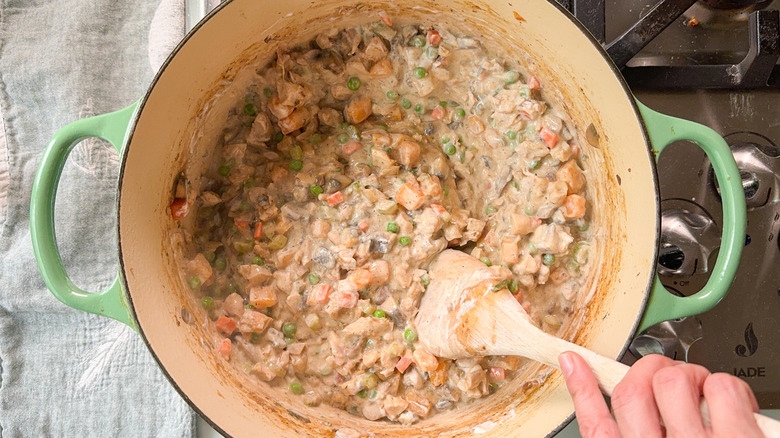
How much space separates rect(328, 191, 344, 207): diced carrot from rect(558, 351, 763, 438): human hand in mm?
933

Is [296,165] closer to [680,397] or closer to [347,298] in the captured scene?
[347,298]

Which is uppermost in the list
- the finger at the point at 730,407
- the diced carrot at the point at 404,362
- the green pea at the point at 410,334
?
the finger at the point at 730,407

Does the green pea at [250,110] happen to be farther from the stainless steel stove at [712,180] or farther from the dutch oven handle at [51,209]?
the stainless steel stove at [712,180]

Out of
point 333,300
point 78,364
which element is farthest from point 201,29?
point 78,364

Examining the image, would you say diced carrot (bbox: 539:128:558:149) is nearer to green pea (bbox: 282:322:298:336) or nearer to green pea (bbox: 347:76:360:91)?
green pea (bbox: 347:76:360:91)

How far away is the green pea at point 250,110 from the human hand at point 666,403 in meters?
1.25

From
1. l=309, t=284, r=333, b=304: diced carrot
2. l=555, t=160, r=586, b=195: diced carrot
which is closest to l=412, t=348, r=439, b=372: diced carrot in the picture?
l=309, t=284, r=333, b=304: diced carrot

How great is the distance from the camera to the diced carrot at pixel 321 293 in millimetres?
1883

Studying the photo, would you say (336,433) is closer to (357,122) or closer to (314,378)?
(314,378)

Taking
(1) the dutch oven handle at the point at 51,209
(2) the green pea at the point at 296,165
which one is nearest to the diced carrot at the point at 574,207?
(2) the green pea at the point at 296,165

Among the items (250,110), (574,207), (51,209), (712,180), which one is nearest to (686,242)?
(712,180)

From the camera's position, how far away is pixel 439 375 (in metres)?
1.87

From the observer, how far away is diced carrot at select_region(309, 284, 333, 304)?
1883mm

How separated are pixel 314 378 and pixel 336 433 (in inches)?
7.3
